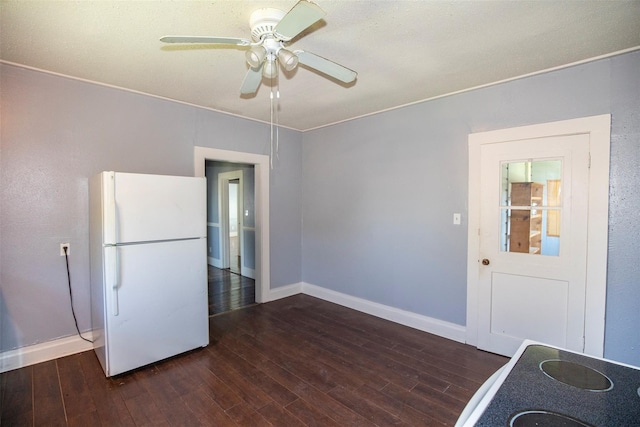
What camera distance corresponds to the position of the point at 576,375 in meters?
1.02

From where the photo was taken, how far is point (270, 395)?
2188 mm

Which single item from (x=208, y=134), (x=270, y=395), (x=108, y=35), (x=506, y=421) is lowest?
(x=270, y=395)

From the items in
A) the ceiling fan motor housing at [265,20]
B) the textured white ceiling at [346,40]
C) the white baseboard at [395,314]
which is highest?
the textured white ceiling at [346,40]

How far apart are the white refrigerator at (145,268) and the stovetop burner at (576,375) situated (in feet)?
8.44

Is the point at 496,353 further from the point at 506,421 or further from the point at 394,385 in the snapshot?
the point at 506,421

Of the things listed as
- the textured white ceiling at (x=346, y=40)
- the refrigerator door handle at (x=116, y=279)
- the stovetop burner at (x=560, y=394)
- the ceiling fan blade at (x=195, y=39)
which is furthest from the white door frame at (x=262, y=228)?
the stovetop burner at (x=560, y=394)

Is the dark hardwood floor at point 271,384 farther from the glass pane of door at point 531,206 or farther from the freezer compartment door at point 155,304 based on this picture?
the glass pane of door at point 531,206

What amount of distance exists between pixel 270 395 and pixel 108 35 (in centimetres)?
267

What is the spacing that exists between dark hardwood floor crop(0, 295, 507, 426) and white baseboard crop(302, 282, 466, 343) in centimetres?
11

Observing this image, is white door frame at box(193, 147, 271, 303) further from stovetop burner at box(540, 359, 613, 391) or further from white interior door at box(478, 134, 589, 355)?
stovetop burner at box(540, 359, 613, 391)

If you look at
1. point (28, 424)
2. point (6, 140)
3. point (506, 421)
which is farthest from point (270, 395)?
point (6, 140)

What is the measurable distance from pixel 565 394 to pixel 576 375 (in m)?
0.16

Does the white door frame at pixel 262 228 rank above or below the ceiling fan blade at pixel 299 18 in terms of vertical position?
below

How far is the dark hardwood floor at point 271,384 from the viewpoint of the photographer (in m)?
1.97
